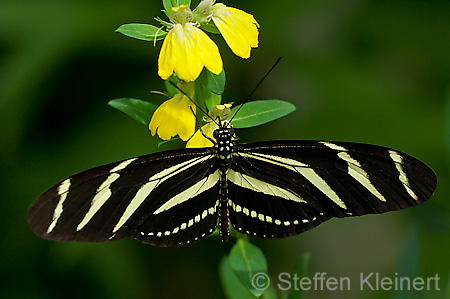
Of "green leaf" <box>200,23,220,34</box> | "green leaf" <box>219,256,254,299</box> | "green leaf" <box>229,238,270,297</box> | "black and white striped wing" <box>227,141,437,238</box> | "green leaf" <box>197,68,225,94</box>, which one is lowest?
"green leaf" <box>219,256,254,299</box>

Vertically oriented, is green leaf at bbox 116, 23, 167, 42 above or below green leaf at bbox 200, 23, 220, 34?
below

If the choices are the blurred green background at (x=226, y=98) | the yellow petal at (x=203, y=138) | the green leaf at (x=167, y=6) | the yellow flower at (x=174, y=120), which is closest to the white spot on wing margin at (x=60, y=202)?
the yellow flower at (x=174, y=120)

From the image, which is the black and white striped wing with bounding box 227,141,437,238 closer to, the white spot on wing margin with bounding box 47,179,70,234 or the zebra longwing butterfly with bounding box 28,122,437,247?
the zebra longwing butterfly with bounding box 28,122,437,247

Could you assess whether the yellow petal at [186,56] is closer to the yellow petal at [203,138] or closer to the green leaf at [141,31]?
the green leaf at [141,31]

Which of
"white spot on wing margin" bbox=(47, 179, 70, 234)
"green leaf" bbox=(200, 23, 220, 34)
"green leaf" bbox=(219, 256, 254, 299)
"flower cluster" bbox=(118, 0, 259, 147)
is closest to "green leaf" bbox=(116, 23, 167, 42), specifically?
"flower cluster" bbox=(118, 0, 259, 147)

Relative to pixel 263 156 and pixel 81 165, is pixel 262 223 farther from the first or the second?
pixel 81 165

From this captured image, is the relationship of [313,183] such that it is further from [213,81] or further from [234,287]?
[234,287]

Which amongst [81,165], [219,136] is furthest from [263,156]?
[81,165]
